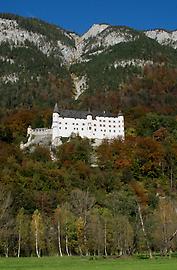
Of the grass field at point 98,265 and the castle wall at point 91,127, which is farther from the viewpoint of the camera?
the castle wall at point 91,127

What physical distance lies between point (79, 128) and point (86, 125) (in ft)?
7.74

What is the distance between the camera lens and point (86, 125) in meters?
130

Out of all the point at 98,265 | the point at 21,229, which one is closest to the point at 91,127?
the point at 21,229

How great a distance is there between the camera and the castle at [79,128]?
12662 cm

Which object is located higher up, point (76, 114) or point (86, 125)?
point (76, 114)

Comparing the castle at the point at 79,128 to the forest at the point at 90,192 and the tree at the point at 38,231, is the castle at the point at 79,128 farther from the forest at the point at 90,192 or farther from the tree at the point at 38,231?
the tree at the point at 38,231

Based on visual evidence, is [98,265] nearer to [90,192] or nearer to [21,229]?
[21,229]

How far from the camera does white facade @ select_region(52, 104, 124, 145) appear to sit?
12681 cm

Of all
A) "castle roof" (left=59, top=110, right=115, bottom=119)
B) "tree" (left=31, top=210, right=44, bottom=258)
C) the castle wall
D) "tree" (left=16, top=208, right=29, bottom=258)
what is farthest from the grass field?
"castle roof" (left=59, top=110, right=115, bottom=119)

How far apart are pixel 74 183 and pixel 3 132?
40.5m

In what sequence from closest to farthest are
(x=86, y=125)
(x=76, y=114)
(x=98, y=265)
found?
1. (x=98, y=265)
2. (x=86, y=125)
3. (x=76, y=114)

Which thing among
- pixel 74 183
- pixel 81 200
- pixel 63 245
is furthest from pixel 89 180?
pixel 63 245

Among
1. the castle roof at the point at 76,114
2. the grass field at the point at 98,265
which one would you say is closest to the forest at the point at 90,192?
the castle roof at the point at 76,114

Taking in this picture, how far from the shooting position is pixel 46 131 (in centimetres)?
12825
